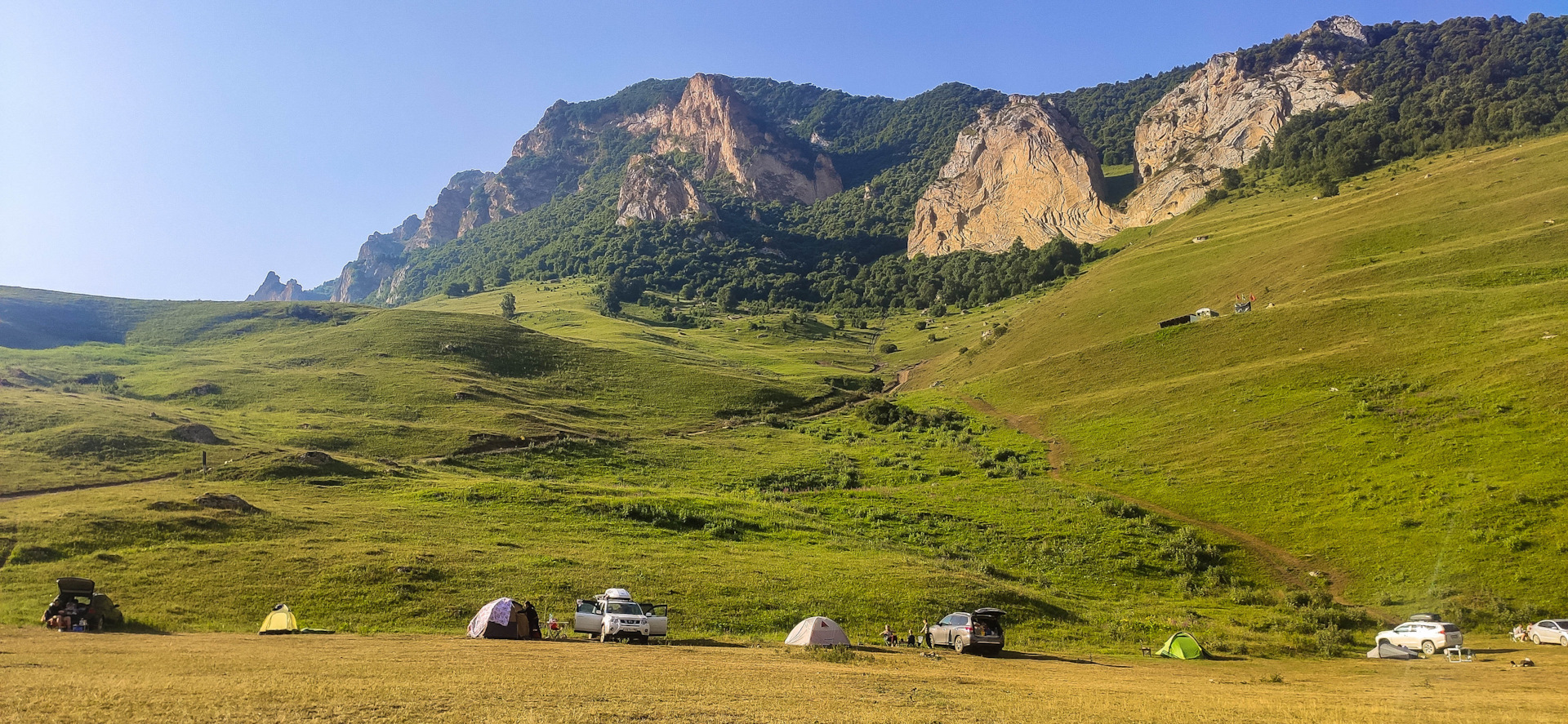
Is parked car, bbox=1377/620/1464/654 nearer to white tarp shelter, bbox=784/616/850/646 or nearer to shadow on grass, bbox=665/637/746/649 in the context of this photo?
white tarp shelter, bbox=784/616/850/646

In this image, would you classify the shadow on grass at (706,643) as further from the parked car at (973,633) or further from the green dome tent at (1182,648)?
the green dome tent at (1182,648)

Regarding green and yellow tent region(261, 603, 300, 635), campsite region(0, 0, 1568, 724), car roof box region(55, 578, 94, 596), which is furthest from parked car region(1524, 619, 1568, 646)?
car roof box region(55, 578, 94, 596)

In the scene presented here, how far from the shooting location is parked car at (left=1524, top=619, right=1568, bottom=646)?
3316 cm

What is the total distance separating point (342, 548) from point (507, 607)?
14.2m

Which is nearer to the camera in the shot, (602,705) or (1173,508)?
(602,705)

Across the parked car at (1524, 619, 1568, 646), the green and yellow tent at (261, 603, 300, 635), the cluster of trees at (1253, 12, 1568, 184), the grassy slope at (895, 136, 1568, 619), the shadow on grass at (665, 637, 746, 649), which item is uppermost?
the cluster of trees at (1253, 12, 1568, 184)

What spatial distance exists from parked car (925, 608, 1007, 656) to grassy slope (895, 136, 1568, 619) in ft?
80.3

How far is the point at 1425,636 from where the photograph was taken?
1289 inches

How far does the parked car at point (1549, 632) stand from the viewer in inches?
1305

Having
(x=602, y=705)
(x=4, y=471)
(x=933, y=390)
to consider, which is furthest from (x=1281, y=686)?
(x=933, y=390)

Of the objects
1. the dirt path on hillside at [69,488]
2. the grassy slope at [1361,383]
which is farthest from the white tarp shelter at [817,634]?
the dirt path on hillside at [69,488]

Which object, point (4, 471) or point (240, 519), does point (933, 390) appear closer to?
point (240, 519)

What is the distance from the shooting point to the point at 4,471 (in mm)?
51031

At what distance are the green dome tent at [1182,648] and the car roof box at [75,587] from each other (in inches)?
1661
